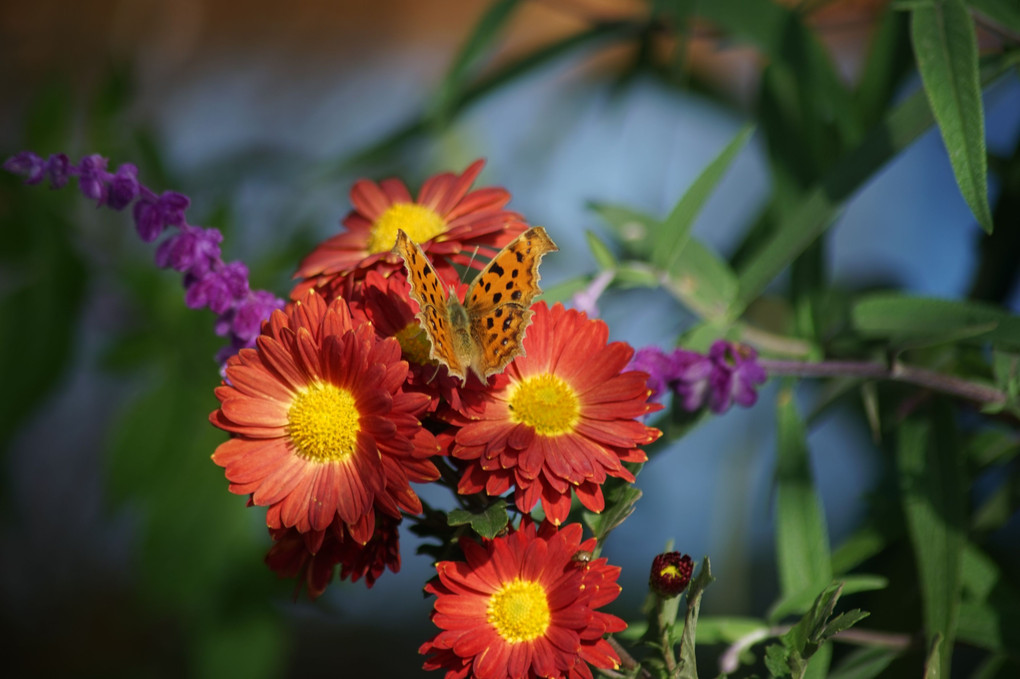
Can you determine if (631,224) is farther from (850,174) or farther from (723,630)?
(723,630)

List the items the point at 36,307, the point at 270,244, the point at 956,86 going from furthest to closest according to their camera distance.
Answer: the point at 270,244
the point at 36,307
the point at 956,86

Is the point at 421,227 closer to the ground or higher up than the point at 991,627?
higher up

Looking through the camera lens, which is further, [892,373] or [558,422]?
[892,373]

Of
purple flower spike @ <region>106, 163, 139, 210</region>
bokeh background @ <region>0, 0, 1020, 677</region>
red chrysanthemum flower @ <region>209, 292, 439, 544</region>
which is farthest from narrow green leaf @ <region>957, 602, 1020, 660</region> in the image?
purple flower spike @ <region>106, 163, 139, 210</region>

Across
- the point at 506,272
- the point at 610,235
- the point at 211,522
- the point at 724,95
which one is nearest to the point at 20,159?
the point at 506,272

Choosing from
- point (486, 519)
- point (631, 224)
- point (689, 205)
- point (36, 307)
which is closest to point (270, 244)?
point (36, 307)

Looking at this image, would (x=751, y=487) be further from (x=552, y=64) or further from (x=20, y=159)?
(x=20, y=159)

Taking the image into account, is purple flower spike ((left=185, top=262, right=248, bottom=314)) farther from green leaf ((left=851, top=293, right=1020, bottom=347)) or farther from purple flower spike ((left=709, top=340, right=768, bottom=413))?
green leaf ((left=851, top=293, right=1020, bottom=347))
